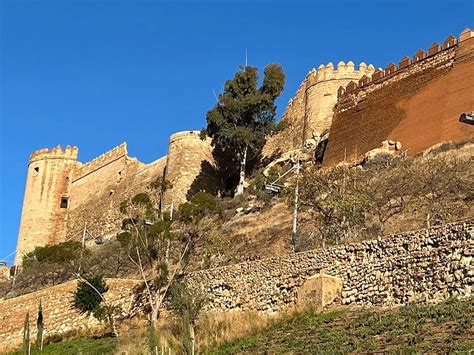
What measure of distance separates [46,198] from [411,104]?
2701cm

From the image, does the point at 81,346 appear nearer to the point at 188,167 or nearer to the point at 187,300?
the point at 187,300

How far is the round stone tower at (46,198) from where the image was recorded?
155 feet

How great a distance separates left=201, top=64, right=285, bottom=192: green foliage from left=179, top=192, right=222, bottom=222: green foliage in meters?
14.4

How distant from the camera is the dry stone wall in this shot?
47.0ft

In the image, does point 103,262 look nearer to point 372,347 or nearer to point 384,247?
point 384,247

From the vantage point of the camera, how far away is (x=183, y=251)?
2108 centimetres

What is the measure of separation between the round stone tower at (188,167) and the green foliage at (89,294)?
47.2 ft

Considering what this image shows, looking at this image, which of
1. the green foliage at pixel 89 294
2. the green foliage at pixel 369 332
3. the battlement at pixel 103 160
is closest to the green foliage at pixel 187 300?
the green foliage at pixel 369 332

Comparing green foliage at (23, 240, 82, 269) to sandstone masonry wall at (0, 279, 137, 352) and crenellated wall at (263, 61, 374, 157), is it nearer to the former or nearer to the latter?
sandstone masonry wall at (0, 279, 137, 352)

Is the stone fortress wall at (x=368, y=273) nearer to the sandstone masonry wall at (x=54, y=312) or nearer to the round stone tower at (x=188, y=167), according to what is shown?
the sandstone masonry wall at (x=54, y=312)

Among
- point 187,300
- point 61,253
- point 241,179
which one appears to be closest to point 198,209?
point 187,300

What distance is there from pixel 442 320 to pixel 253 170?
26.6 m

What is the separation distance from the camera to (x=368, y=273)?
1576 centimetres

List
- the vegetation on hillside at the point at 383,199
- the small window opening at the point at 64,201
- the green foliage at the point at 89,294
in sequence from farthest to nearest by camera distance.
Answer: the small window opening at the point at 64,201, the green foliage at the point at 89,294, the vegetation on hillside at the point at 383,199
